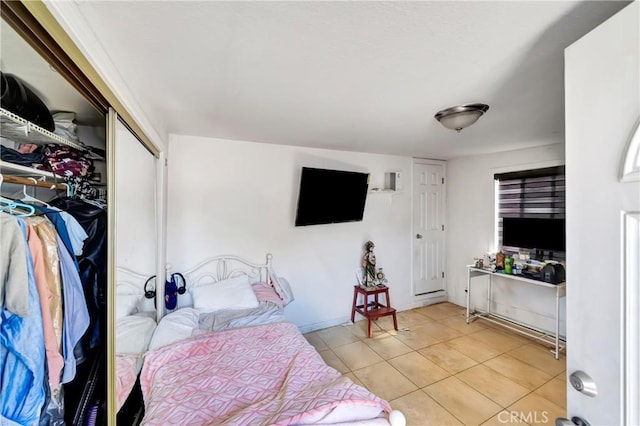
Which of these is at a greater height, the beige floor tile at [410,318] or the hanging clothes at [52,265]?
the hanging clothes at [52,265]

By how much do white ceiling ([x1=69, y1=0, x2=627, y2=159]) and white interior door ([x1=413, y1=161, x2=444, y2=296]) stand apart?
185cm

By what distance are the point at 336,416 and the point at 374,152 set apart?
3.12 metres

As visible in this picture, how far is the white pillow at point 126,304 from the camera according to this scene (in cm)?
140

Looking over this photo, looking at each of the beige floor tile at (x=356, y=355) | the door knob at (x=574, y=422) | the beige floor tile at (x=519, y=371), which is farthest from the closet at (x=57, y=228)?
the beige floor tile at (x=519, y=371)

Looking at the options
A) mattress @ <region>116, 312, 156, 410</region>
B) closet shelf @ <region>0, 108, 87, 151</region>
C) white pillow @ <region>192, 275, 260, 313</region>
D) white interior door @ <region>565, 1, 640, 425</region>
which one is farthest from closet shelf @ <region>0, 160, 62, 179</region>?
white interior door @ <region>565, 1, 640, 425</region>

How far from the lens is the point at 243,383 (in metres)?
1.46

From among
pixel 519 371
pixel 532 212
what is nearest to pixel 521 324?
pixel 519 371

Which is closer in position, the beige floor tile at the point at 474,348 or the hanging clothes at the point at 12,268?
the hanging clothes at the point at 12,268

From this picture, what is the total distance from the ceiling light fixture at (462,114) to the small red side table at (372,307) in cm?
221

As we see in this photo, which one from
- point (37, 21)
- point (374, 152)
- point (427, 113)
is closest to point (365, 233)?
point (374, 152)

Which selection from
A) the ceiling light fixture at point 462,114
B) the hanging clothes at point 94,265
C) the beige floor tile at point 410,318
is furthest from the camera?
the beige floor tile at point 410,318

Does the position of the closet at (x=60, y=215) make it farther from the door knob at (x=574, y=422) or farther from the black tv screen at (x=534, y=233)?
the black tv screen at (x=534, y=233)

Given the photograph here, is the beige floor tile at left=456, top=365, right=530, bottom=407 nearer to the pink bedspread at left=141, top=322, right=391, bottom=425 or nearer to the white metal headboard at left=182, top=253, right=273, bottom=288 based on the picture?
the pink bedspread at left=141, top=322, right=391, bottom=425

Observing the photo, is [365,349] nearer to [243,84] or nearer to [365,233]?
[365,233]
